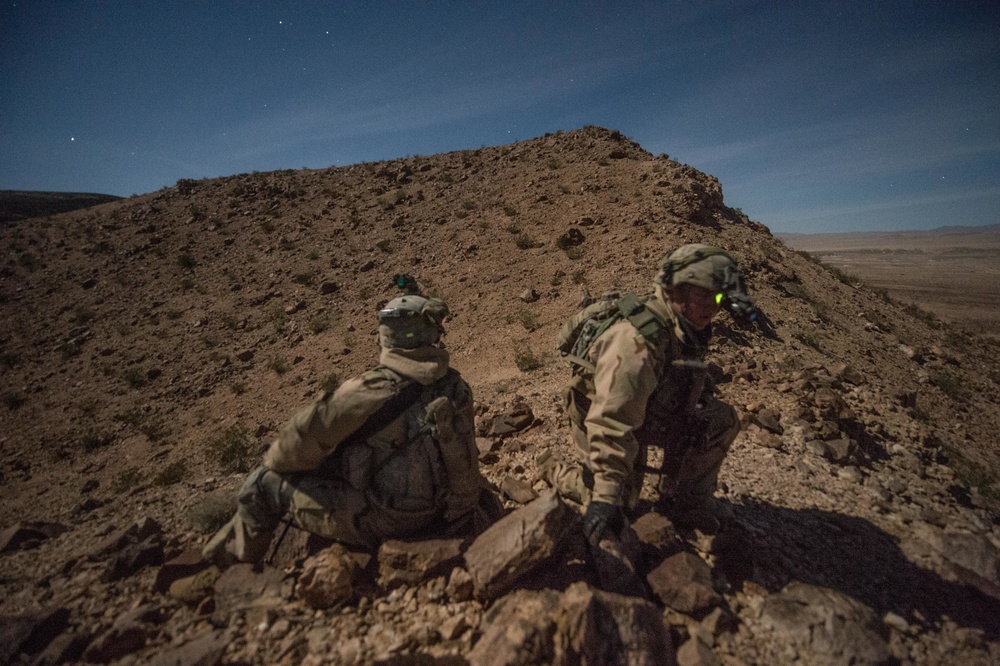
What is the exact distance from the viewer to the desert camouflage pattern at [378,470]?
244 cm

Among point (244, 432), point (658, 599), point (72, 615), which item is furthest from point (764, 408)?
point (244, 432)

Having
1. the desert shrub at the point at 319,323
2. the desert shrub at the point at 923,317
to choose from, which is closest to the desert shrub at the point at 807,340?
the desert shrub at the point at 923,317

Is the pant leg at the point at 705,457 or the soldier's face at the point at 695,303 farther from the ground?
the soldier's face at the point at 695,303

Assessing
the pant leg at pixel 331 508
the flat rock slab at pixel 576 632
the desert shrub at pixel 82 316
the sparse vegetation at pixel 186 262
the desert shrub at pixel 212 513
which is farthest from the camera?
the sparse vegetation at pixel 186 262

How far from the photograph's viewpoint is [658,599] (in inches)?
92.1

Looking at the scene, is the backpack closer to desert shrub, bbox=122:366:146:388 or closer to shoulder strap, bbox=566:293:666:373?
shoulder strap, bbox=566:293:666:373

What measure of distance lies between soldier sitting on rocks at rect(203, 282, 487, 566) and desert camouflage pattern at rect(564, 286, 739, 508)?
0.91 metres

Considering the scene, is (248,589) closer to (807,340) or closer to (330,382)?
(330,382)

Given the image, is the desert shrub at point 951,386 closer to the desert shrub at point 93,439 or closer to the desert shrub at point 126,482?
the desert shrub at point 126,482

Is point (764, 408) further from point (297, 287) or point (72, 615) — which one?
point (297, 287)

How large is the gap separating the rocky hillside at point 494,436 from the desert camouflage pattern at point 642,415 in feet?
1.29

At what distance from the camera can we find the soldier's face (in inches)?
98.0

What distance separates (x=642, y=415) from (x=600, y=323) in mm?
703

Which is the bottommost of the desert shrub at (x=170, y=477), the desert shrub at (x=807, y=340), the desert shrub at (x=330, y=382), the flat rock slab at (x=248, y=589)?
the desert shrub at (x=170, y=477)
